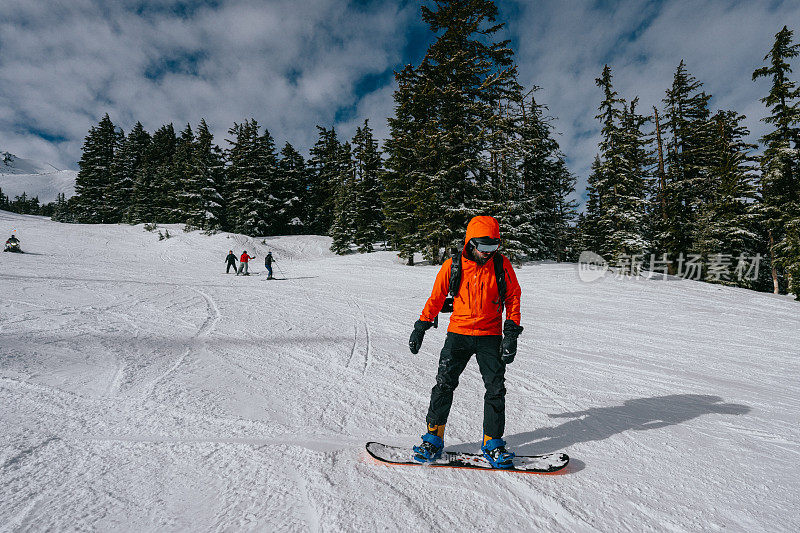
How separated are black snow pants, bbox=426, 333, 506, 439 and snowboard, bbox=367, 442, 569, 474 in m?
0.26

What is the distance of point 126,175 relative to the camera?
141 feet

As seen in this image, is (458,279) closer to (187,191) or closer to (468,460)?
(468,460)

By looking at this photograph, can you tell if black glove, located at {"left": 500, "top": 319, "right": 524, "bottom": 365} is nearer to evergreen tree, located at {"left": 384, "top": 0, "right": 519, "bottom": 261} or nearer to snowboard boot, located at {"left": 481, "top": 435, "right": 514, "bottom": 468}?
snowboard boot, located at {"left": 481, "top": 435, "right": 514, "bottom": 468}

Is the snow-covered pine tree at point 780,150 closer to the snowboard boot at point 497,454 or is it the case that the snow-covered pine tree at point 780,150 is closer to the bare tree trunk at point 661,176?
the bare tree trunk at point 661,176

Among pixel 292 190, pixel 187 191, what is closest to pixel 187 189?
pixel 187 191

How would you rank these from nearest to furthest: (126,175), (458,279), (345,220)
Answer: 1. (458,279)
2. (345,220)
3. (126,175)

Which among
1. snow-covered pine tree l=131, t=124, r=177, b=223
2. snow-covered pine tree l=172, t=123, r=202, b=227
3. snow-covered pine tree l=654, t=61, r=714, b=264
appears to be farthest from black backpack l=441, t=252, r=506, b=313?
snow-covered pine tree l=131, t=124, r=177, b=223

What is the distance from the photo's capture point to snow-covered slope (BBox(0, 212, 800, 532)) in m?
2.28

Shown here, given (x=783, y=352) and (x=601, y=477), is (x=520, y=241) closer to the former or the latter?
(x=783, y=352)

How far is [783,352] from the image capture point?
24.5 ft

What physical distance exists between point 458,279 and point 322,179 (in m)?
41.8

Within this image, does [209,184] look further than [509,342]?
Yes

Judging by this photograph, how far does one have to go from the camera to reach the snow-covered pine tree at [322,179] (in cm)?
4128

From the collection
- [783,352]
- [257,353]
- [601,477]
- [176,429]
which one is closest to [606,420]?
[601,477]
